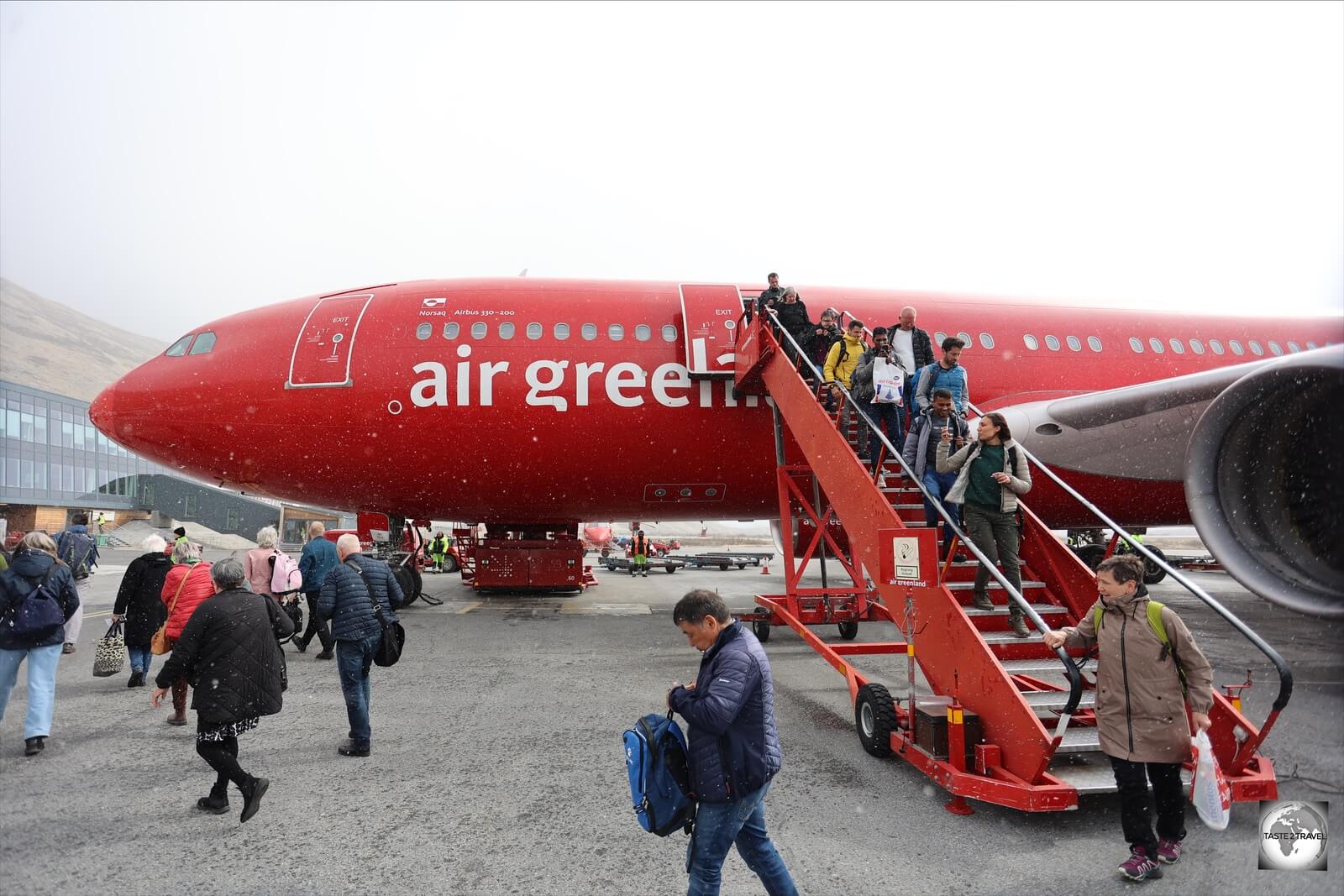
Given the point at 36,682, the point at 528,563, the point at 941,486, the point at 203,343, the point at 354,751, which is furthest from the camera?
the point at 528,563

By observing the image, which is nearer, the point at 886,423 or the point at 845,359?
the point at 886,423

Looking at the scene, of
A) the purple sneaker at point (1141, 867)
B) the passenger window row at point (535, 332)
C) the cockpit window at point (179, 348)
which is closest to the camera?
the purple sneaker at point (1141, 867)

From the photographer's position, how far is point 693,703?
9.45 feet

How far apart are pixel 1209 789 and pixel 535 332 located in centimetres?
909

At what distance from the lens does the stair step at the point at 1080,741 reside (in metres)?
4.34

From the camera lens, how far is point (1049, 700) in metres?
4.82

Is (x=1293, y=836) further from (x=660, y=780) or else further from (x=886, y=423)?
(x=886, y=423)

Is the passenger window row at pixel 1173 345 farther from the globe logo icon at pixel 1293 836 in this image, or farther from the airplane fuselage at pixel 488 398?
the globe logo icon at pixel 1293 836

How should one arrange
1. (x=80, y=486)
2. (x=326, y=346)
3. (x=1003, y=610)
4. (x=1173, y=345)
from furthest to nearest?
1. (x=80, y=486)
2. (x=1173, y=345)
3. (x=326, y=346)
4. (x=1003, y=610)

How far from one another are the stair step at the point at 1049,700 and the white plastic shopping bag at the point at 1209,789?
3.79ft

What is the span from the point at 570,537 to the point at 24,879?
981 centimetres

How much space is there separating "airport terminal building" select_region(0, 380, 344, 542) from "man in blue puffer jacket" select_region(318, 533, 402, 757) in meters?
44.4

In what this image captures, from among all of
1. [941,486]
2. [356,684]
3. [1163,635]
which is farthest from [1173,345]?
[356,684]

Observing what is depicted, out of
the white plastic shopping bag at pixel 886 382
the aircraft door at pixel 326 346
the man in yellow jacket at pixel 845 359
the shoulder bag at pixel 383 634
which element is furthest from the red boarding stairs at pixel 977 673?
the aircraft door at pixel 326 346
